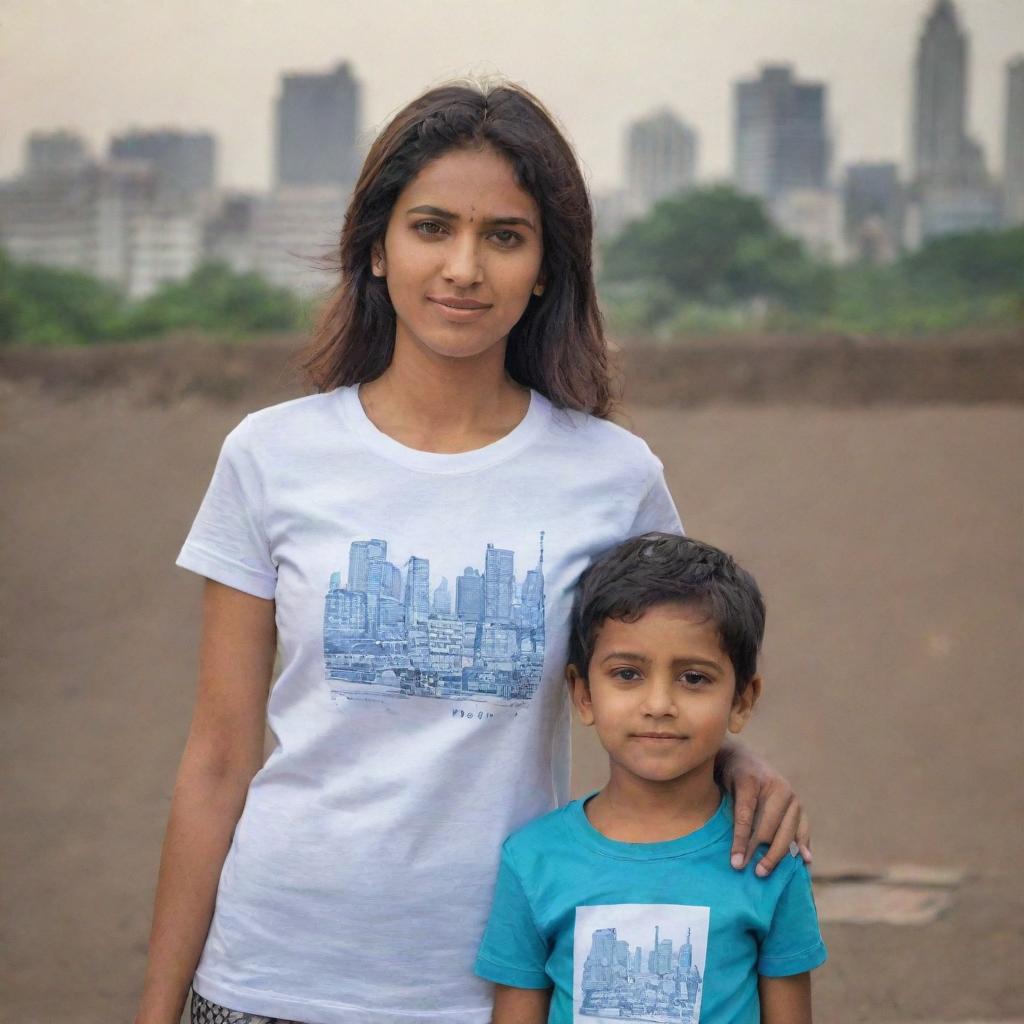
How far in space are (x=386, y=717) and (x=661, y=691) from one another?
0.30m

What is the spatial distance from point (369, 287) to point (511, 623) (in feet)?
1.52

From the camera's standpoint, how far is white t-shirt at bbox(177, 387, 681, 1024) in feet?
5.35

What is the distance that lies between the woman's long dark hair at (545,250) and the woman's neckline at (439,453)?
8 cm

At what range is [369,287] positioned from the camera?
186cm

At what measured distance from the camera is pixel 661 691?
5.61ft

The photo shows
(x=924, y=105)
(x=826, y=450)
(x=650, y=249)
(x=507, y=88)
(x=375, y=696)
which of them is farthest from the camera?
(x=924, y=105)

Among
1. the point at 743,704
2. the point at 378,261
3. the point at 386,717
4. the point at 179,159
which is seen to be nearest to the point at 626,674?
the point at 743,704

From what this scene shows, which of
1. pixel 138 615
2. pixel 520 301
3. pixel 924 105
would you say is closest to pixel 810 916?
pixel 520 301

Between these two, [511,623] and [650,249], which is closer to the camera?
[511,623]

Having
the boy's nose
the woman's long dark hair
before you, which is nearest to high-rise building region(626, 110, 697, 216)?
the woman's long dark hair

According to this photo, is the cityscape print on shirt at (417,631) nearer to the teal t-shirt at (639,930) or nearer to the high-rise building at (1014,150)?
the teal t-shirt at (639,930)

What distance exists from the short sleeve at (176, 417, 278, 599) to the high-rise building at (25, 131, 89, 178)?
56.2 ft

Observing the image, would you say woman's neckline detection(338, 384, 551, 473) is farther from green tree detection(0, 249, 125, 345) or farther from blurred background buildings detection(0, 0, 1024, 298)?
green tree detection(0, 249, 125, 345)

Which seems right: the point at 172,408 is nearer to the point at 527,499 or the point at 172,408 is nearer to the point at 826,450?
the point at 826,450
